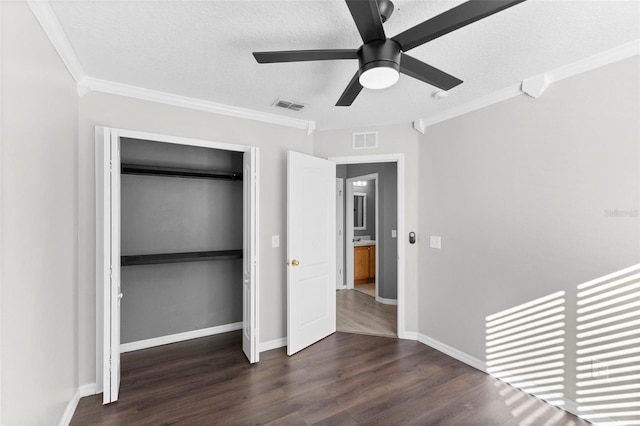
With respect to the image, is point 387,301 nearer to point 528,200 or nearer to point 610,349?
point 528,200

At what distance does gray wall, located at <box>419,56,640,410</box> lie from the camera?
6.73ft

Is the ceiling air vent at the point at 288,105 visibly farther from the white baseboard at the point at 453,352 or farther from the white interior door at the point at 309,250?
the white baseboard at the point at 453,352

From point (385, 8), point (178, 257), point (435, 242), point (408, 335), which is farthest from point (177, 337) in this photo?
point (385, 8)

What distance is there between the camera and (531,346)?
2459 mm

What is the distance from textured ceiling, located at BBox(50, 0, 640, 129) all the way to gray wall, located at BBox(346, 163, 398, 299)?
2216 mm

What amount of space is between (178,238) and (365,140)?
2.52 m

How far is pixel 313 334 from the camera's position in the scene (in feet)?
11.2

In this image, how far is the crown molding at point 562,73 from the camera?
1979mm

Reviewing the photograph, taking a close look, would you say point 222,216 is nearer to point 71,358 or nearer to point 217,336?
point 217,336

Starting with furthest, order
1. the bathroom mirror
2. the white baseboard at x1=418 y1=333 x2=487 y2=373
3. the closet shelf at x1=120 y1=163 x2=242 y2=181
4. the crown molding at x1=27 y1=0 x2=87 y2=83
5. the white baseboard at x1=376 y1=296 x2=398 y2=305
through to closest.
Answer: the bathroom mirror < the white baseboard at x1=376 y1=296 x2=398 y2=305 < the closet shelf at x1=120 y1=163 x2=242 y2=181 < the white baseboard at x1=418 y1=333 x2=487 y2=373 < the crown molding at x1=27 y1=0 x2=87 y2=83

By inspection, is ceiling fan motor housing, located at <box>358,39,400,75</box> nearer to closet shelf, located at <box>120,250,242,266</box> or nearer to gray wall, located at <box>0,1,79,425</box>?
gray wall, located at <box>0,1,79,425</box>

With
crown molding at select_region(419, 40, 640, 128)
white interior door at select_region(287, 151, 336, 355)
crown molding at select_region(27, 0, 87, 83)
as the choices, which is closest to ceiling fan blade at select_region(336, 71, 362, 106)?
white interior door at select_region(287, 151, 336, 355)

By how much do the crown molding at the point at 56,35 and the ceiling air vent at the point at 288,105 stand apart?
155 cm

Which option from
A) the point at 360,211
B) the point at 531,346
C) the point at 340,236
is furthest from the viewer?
the point at 360,211
